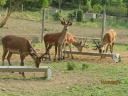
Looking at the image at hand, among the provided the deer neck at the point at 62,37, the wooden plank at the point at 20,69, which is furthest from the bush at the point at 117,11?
Answer: the wooden plank at the point at 20,69

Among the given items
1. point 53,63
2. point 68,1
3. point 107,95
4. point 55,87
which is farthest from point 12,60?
point 68,1

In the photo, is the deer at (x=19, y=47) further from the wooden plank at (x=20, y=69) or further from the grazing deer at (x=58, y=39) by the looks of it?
the grazing deer at (x=58, y=39)

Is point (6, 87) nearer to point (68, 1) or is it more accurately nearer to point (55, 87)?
point (55, 87)

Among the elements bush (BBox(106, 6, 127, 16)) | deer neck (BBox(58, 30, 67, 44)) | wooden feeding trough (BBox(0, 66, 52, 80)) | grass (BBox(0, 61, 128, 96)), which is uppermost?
deer neck (BBox(58, 30, 67, 44))

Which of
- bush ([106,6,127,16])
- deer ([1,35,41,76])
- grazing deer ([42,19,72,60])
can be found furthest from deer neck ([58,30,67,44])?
bush ([106,6,127,16])

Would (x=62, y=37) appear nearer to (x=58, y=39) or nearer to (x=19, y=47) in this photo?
(x=58, y=39)

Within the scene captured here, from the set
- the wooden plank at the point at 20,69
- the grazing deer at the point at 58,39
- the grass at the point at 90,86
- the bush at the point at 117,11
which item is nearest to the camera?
the grass at the point at 90,86

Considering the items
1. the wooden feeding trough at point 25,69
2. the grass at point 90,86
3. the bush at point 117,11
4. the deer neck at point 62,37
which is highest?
the deer neck at point 62,37

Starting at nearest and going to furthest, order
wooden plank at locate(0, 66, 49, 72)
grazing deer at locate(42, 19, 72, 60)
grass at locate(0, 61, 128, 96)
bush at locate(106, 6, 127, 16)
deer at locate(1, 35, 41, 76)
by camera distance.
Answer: grass at locate(0, 61, 128, 96) → wooden plank at locate(0, 66, 49, 72) → deer at locate(1, 35, 41, 76) → grazing deer at locate(42, 19, 72, 60) → bush at locate(106, 6, 127, 16)

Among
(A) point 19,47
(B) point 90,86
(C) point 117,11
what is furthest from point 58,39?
(C) point 117,11

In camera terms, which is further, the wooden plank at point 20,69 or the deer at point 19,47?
the deer at point 19,47

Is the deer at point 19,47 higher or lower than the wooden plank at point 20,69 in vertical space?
higher

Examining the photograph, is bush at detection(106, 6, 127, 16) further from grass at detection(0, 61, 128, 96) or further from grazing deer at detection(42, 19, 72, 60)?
grass at detection(0, 61, 128, 96)

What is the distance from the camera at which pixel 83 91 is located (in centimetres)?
1202
